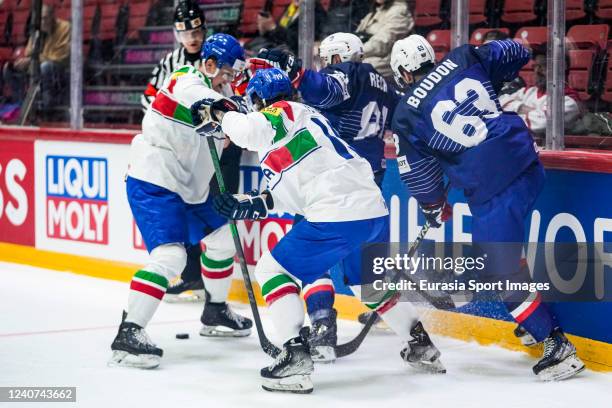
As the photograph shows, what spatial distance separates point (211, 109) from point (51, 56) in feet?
10.6

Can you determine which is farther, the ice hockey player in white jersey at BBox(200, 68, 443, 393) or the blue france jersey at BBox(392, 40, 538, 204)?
the blue france jersey at BBox(392, 40, 538, 204)

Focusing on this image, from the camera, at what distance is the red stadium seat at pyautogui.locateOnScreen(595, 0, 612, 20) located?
167 inches

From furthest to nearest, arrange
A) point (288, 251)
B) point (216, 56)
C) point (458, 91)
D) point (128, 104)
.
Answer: point (128, 104)
point (216, 56)
point (458, 91)
point (288, 251)

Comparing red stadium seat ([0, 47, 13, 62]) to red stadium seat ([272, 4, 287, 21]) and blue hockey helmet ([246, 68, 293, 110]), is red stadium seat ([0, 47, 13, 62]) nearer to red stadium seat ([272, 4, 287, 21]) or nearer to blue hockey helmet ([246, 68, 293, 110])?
red stadium seat ([272, 4, 287, 21])

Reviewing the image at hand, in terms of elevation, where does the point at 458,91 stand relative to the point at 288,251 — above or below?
above

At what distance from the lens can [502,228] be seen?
13.0 ft

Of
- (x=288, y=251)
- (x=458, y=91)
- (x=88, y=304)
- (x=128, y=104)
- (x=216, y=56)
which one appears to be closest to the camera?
(x=288, y=251)

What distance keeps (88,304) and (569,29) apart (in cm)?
265

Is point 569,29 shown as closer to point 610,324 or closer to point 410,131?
point 410,131

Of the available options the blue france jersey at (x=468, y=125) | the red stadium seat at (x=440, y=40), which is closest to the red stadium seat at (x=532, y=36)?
the red stadium seat at (x=440, y=40)

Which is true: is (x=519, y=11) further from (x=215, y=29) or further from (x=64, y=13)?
(x=64, y=13)

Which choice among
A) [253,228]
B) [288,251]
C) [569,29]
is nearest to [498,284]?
[288,251]

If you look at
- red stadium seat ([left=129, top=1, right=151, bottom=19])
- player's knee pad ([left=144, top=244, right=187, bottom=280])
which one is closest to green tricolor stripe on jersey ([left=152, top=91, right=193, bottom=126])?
player's knee pad ([left=144, top=244, right=187, bottom=280])

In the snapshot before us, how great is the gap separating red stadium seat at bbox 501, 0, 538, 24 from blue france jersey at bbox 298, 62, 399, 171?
1.87ft
